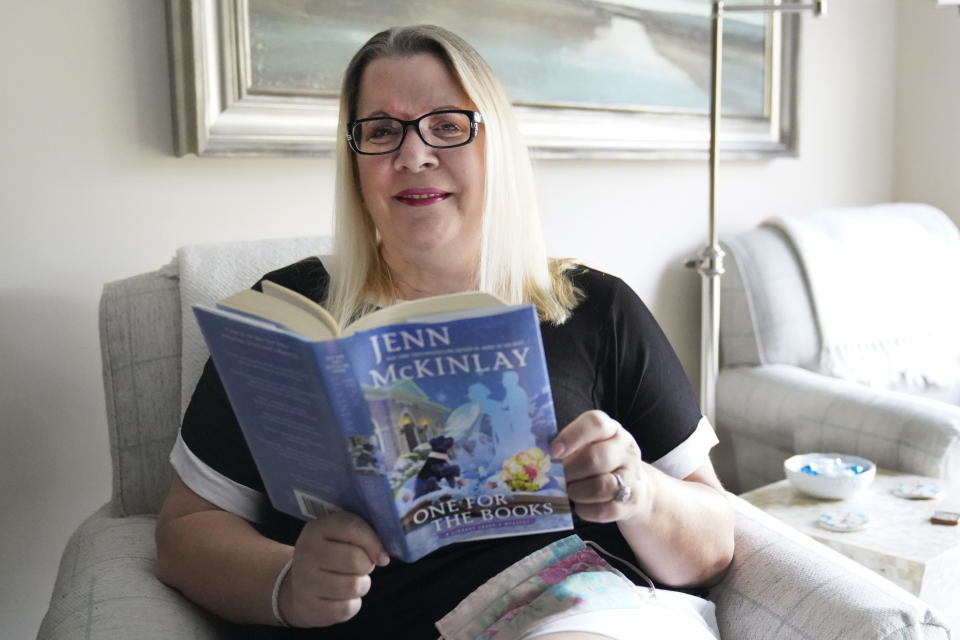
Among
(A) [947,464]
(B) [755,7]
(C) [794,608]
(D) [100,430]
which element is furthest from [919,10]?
(D) [100,430]

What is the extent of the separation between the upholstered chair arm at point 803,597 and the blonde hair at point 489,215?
40cm

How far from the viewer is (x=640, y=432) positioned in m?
1.14

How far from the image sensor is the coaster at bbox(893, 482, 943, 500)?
1.68 meters

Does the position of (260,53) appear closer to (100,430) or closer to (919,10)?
(100,430)

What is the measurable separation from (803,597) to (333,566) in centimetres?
56

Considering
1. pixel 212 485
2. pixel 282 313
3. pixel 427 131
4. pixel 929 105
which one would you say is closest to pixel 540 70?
pixel 427 131

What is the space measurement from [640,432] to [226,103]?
3.06 feet

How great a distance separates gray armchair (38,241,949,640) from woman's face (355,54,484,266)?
1.06 ft

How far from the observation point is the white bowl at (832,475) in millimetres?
1679

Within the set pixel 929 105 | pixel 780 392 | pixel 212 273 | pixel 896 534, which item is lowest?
pixel 896 534

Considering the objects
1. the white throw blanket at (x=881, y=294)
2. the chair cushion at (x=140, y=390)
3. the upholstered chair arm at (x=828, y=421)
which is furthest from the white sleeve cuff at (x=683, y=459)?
the white throw blanket at (x=881, y=294)

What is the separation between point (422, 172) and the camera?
3.82 ft

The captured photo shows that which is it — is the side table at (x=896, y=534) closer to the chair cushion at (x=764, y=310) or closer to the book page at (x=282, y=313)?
the chair cushion at (x=764, y=310)

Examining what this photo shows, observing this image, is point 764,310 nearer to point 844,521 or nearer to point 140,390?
point 844,521
